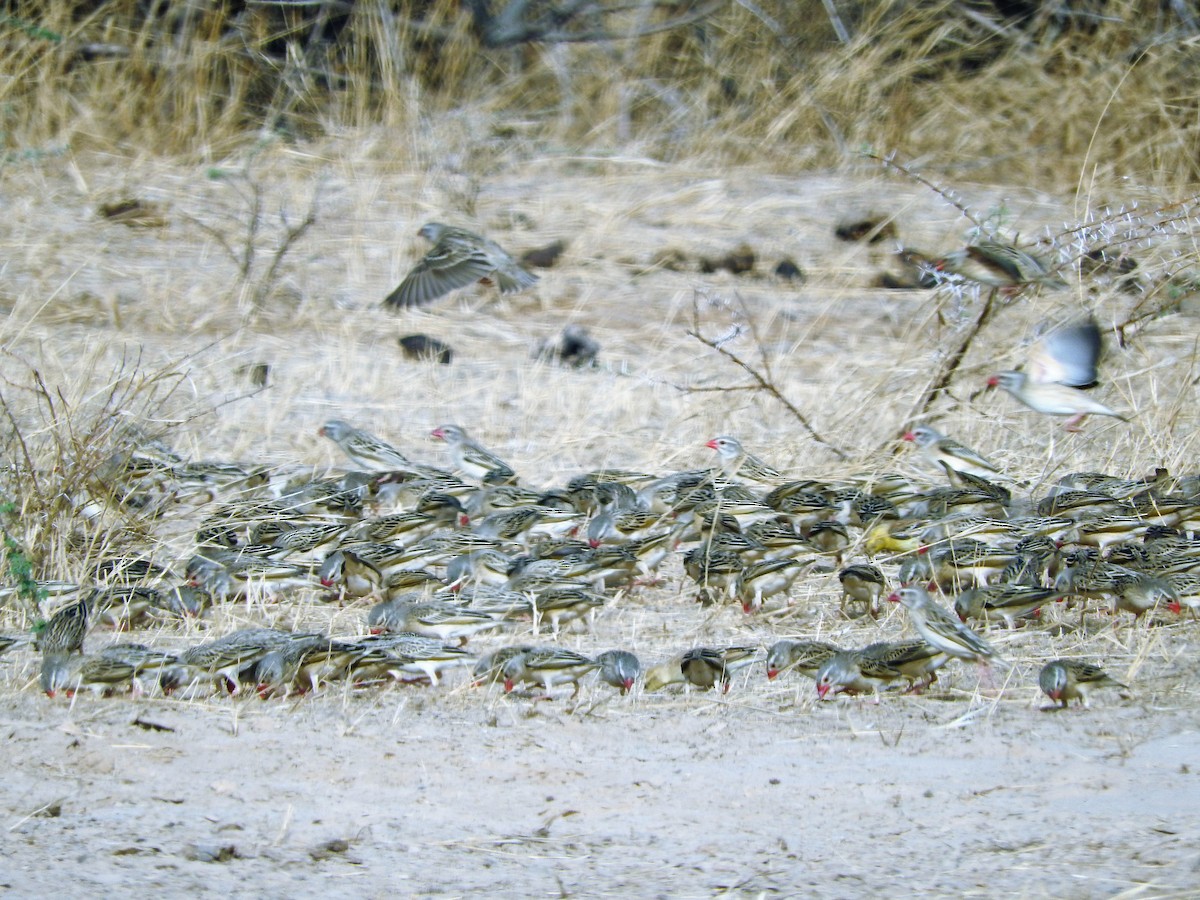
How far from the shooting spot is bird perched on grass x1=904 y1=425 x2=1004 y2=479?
8.19 meters

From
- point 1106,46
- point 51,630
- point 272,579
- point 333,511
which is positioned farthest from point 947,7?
point 51,630

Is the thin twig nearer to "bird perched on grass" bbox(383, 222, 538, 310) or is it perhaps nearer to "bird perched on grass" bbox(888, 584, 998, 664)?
"bird perched on grass" bbox(888, 584, 998, 664)

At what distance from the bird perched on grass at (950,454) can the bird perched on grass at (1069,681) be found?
8.63 feet

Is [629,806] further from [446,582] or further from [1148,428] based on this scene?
A: [1148,428]

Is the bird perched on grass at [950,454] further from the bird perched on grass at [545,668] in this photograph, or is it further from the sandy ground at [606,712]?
the bird perched on grass at [545,668]

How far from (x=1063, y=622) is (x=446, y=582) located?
8.55ft

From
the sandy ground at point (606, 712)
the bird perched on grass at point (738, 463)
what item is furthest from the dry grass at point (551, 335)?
the bird perched on grass at point (738, 463)

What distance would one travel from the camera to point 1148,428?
8594mm

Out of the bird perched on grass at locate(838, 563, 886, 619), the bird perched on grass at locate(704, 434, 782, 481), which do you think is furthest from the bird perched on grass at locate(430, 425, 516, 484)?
the bird perched on grass at locate(838, 563, 886, 619)

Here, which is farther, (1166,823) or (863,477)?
(863,477)

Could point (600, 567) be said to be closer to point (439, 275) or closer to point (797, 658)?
point (797, 658)

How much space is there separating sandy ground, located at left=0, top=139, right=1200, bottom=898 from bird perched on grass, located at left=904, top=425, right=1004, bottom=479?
0.47 meters

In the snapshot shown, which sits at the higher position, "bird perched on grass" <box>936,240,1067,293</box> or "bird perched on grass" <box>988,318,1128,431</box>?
"bird perched on grass" <box>936,240,1067,293</box>

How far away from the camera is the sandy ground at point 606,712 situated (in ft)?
14.8
